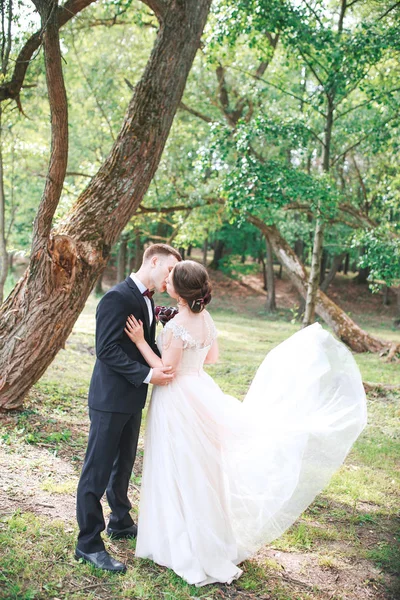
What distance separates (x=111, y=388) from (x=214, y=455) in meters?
0.81

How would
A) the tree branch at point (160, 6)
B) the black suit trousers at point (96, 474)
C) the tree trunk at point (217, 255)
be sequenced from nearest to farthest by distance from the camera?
1. the black suit trousers at point (96, 474)
2. the tree branch at point (160, 6)
3. the tree trunk at point (217, 255)

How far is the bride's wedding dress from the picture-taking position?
3.53 metres

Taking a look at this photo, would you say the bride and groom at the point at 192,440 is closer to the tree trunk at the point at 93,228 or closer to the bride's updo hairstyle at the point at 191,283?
the bride's updo hairstyle at the point at 191,283

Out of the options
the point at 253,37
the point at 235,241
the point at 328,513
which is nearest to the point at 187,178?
the point at 253,37

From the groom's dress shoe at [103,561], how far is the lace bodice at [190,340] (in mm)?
1244

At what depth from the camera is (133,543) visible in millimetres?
3947

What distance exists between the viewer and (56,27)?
539cm

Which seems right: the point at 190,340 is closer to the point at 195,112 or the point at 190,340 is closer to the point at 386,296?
the point at 195,112

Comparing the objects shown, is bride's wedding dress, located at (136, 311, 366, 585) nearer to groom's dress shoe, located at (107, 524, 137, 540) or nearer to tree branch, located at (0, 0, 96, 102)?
groom's dress shoe, located at (107, 524, 137, 540)

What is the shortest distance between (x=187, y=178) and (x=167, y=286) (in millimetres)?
13335

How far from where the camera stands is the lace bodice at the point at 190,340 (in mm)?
3580

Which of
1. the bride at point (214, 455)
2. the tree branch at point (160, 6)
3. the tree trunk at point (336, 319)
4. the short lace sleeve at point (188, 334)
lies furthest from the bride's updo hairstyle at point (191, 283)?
the tree trunk at point (336, 319)

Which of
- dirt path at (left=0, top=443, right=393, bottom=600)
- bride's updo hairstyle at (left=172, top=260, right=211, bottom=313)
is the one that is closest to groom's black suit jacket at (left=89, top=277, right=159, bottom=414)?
bride's updo hairstyle at (left=172, top=260, right=211, bottom=313)

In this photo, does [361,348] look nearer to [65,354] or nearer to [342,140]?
[342,140]
